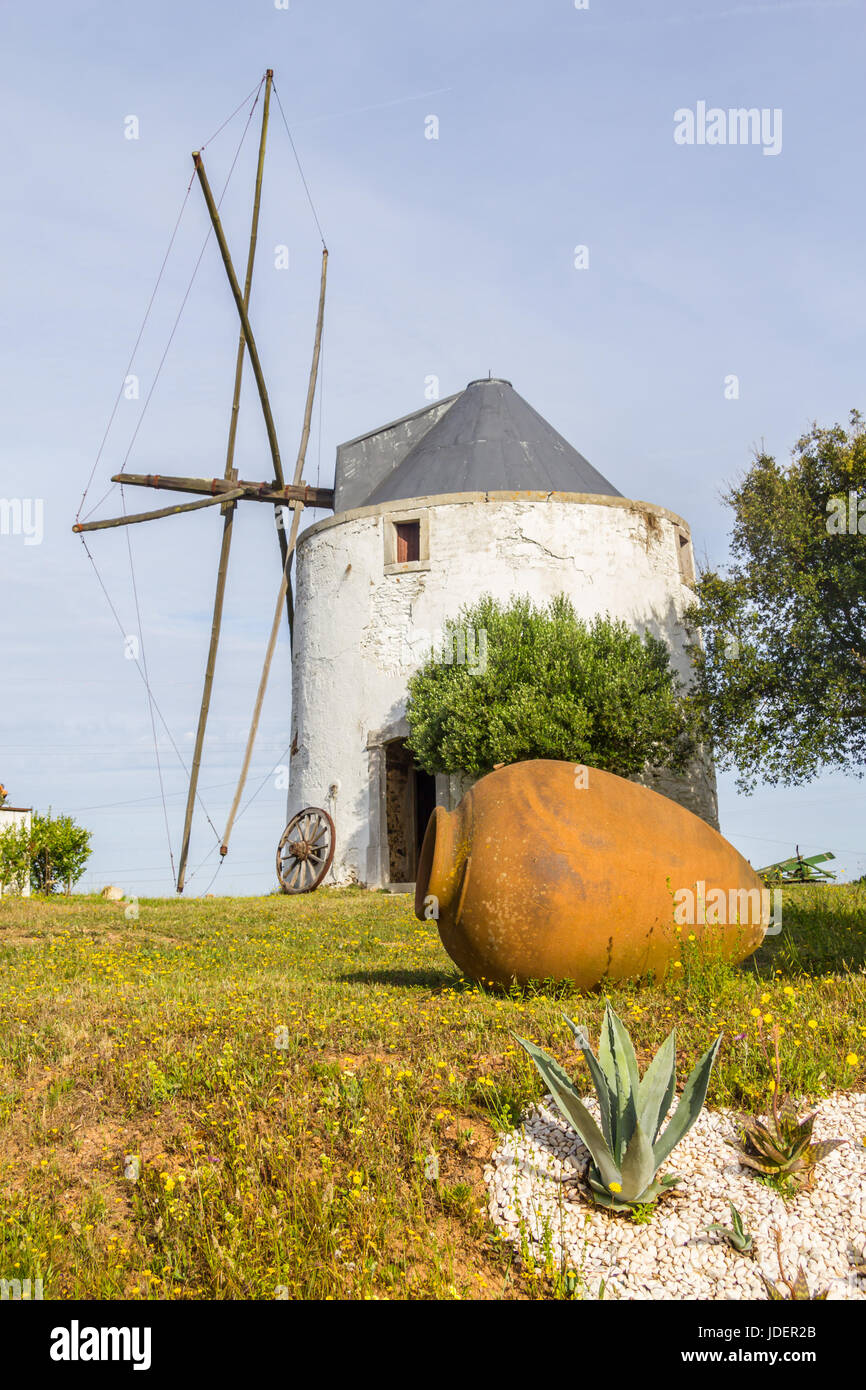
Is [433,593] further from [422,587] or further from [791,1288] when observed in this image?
[791,1288]

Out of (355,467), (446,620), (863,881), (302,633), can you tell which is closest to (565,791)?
(863,881)

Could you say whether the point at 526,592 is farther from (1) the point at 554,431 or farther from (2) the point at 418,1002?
(2) the point at 418,1002

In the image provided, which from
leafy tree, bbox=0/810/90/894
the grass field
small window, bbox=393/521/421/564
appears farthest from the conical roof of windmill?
the grass field

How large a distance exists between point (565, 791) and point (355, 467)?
18.4m

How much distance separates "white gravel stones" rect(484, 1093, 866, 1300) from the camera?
415 cm

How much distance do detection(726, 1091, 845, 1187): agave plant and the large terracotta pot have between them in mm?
2339

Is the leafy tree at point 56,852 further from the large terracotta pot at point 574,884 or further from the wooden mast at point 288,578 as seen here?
the large terracotta pot at point 574,884

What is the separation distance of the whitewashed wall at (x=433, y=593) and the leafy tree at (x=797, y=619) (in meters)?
2.41

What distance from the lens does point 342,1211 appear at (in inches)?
184

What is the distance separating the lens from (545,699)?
17672mm

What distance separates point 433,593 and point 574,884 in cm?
1453

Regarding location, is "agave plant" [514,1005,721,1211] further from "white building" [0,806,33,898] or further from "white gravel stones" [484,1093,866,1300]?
"white building" [0,806,33,898]

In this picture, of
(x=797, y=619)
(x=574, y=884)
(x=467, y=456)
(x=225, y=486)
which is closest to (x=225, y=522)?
(x=225, y=486)

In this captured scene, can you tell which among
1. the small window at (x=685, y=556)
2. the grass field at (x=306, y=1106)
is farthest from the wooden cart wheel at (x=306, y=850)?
the grass field at (x=306, y=1106)
